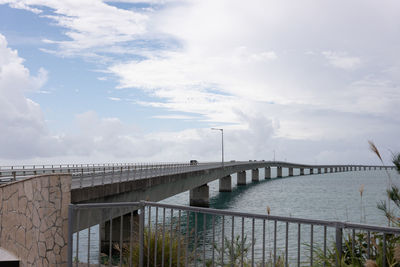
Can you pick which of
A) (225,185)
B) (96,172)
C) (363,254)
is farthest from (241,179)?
(363,254)

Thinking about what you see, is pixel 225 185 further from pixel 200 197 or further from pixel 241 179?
pixel 241 179

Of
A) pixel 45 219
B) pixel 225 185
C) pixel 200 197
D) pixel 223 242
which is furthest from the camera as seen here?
pixel 225 185

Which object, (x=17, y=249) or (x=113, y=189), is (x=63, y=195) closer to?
(x=17, y=249)

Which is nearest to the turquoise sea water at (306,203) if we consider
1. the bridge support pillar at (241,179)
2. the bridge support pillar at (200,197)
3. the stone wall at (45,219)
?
the bridge support pillar at (200,197)

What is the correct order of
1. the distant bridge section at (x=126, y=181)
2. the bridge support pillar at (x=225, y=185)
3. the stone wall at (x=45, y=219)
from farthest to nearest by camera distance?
1. the bridge support pillar at (x=225, y=185)
2. the distant bridge section at (x=126, y=181)
3. the stone wall at (x=45, y=219)

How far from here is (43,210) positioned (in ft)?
23.2

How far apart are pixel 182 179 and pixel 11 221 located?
3402cm

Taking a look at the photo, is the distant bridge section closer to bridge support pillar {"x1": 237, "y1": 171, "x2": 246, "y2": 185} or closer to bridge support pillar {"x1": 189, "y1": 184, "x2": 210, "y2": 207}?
bridge support pillar {"x1": 189, "y1": 184, "x2": 210, "y2": 207}

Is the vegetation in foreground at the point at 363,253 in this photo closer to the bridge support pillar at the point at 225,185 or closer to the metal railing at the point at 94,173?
the metal railing at the point at 94,173

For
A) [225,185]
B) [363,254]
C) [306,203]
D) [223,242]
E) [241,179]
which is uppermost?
[223,242]

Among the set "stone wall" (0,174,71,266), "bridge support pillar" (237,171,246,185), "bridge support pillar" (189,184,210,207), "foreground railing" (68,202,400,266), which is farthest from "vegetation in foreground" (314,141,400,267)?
"bridge support pillar" (237,171,246,185)

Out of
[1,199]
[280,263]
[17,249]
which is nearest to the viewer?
[280,263]

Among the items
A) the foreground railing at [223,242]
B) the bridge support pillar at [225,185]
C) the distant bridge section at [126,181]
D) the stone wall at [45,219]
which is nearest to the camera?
the foreground railing at [223,242]

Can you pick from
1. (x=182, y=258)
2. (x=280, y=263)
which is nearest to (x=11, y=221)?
(x=182, y=258)
